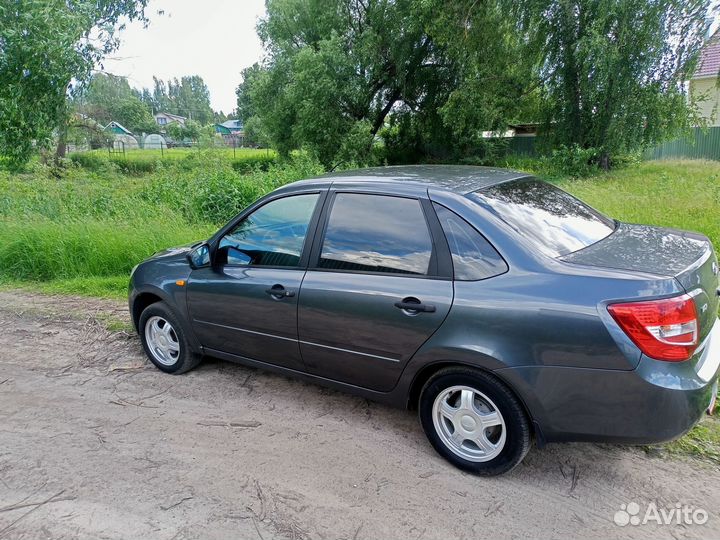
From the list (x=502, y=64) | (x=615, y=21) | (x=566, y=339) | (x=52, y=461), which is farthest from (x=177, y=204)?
(x=502, y=64)

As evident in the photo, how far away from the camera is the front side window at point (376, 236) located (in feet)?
10.4

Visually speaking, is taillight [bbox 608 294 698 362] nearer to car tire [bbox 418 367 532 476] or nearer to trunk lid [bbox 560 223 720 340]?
trunk lid [bbox 560 223 720 340]

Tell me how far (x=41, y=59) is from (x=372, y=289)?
793cm

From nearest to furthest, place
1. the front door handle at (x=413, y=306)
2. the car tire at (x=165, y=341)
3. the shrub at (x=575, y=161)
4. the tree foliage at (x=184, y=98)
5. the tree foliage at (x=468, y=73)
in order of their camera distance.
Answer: the front door handle at (x=413, y=306), the car tire at (x=165, y=341), the tree foliage at (x=468, y=73), the shrub at (x=575, y=161), the tree foliage at (x=184, y=98)

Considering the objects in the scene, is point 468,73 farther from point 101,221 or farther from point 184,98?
point 184,98

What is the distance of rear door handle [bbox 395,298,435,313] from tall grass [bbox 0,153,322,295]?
5.30 metres

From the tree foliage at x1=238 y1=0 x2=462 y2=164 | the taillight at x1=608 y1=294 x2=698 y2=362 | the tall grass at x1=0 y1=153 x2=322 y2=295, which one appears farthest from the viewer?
the tree foliage at x1=238 y1=0 x2=462 y2=164

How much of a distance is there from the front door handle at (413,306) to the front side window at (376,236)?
0.59ft

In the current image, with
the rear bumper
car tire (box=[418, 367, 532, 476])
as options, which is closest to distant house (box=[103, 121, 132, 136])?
car tire (box=[418, 367, 532, 476])

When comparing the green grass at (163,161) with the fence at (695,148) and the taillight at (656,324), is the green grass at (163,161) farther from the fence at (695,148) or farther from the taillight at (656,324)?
the fence at (695,148)

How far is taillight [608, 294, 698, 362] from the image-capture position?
8.13 ft

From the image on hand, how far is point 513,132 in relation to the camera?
105ft

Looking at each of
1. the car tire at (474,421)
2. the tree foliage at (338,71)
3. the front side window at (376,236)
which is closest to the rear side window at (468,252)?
the front side window at (376,236)

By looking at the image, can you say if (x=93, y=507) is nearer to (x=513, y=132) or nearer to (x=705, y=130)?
(x=705, y=130)
